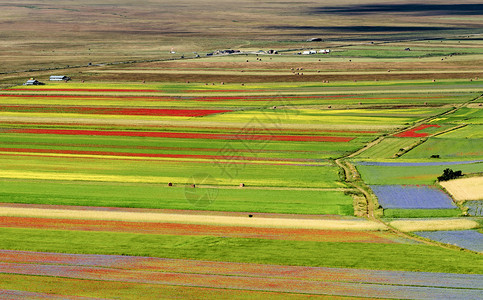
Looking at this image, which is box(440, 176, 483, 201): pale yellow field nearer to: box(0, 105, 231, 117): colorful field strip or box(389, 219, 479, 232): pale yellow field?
box(389, 219, 479, 232): pale yellow field

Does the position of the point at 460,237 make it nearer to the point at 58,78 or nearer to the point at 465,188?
the point at 465,188

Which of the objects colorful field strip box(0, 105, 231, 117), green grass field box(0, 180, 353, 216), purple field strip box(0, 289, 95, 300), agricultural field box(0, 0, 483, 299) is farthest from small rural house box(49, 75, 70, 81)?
purple field strip box(0, 289, 95, 300)

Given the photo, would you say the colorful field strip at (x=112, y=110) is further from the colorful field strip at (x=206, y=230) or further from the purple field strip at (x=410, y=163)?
the colorful field strip at (x=206, y=230)

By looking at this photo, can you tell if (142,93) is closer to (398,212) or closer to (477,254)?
(398,212)

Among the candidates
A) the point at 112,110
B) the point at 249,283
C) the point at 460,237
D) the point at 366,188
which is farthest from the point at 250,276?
the point at 112,110

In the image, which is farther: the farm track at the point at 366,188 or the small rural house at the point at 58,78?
the small rural house at the point at 58,78

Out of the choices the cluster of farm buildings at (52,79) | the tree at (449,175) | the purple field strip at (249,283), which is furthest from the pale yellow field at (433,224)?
the cluster of farm buildings at (52,79)

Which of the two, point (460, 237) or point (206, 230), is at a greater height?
point (206, 230)
